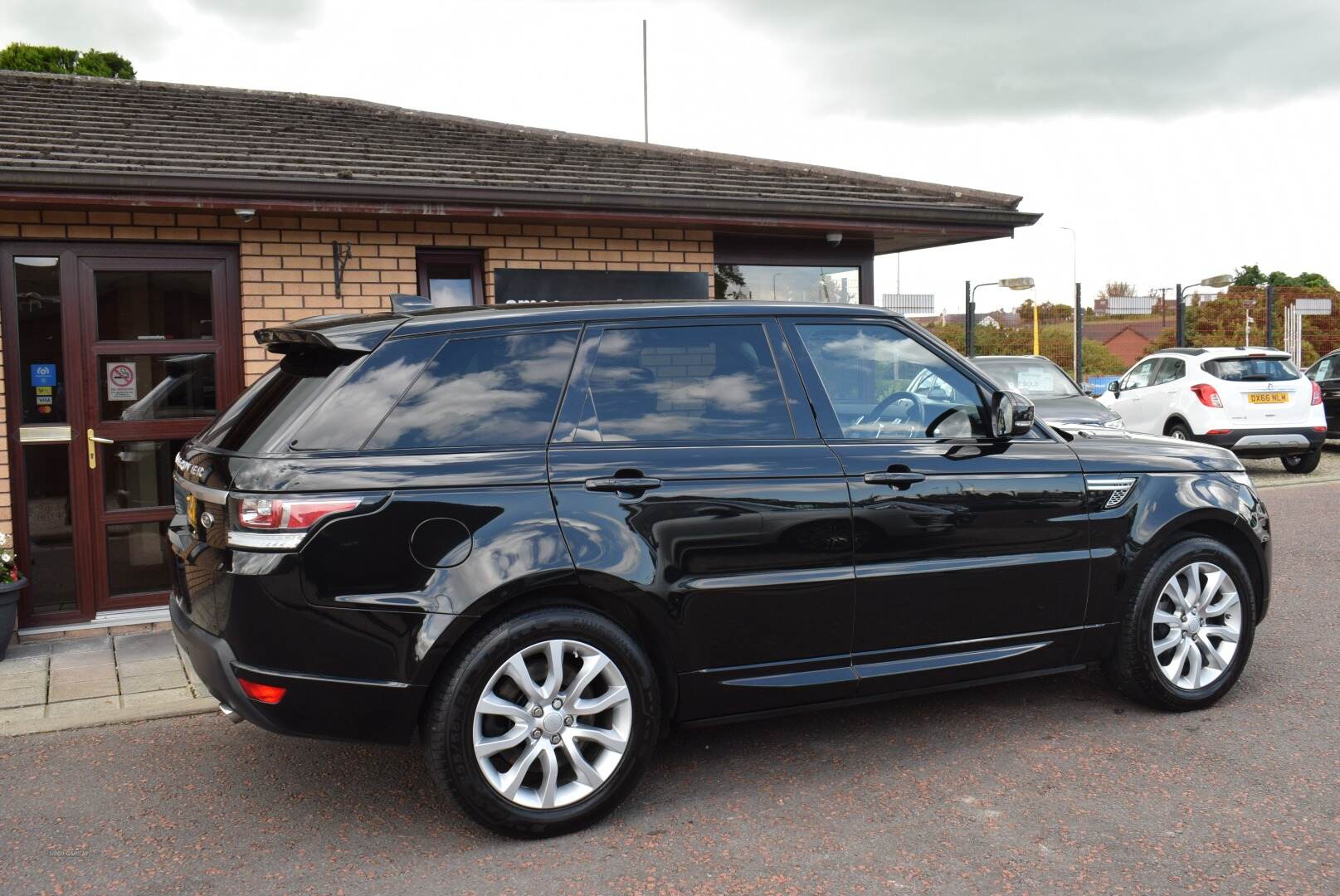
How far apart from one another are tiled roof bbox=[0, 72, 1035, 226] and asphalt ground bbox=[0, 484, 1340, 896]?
347cm

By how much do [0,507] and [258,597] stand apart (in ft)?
13.2

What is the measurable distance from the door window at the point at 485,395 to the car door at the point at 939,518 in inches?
39.0

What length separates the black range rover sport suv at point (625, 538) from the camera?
12.0 ft

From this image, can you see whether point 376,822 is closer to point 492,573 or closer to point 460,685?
point 460,685

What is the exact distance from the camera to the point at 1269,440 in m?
14.0

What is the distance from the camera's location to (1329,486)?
13414 mm

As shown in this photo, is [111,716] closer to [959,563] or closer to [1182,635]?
[959,563]

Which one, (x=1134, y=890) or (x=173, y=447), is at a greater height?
(x=173, y=447)

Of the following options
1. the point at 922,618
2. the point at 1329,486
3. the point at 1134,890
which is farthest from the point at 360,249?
the point at 1329,486

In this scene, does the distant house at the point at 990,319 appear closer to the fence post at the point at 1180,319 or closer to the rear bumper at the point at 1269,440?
the fence post at the point at 1180,319

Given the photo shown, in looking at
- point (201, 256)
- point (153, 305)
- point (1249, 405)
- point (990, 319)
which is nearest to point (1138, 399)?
point (1249, 405)

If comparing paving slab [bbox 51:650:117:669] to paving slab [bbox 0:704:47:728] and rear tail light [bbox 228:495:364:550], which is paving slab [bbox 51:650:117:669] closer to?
paving slab [bbox 0:704:47:728]

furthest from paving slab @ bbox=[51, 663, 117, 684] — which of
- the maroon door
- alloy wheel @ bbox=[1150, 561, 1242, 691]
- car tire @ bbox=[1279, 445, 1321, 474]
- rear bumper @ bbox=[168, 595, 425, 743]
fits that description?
car tire @ bbox=[1279, 445, 1321, 474]

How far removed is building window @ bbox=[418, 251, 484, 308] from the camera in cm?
789
